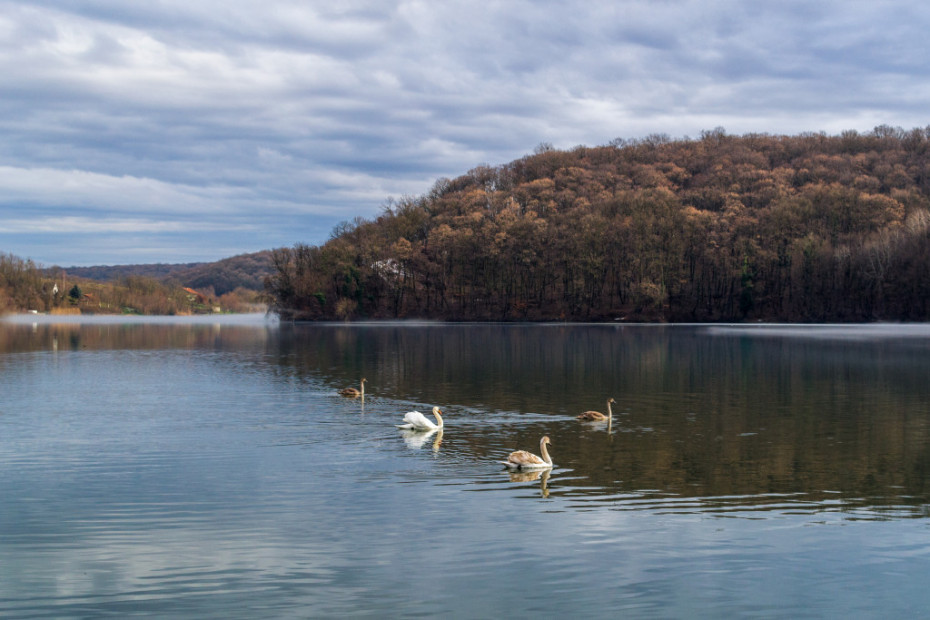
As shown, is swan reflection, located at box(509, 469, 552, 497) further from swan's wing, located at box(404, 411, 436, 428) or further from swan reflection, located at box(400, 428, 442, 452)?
swan's wing, located at box(404, 411, 436, 428)

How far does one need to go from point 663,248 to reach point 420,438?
111 metres

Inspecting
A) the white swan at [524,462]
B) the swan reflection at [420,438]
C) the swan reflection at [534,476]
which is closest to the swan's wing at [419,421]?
the swan reflection at [420,438]

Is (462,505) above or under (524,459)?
under

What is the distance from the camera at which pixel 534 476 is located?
1712cm

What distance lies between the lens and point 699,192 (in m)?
145

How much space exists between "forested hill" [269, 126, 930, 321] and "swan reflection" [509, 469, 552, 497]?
102 metres

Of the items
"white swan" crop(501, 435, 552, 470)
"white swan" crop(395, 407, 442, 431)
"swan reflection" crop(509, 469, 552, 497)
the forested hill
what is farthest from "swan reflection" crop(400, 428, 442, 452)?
the forested hill

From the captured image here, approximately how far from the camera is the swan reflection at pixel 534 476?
53.9ft

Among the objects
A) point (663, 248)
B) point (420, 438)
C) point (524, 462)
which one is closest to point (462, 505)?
point (524, 462)

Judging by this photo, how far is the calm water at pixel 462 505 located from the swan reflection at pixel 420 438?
0.15m

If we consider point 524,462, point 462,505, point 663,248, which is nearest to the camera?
point 462,505

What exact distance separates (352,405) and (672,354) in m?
30.9

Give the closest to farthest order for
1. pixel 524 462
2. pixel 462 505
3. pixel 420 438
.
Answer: pixel 462 505, pixel 524 462, pixel 420 438

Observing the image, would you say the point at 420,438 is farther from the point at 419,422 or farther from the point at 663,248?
the point at 663,248
